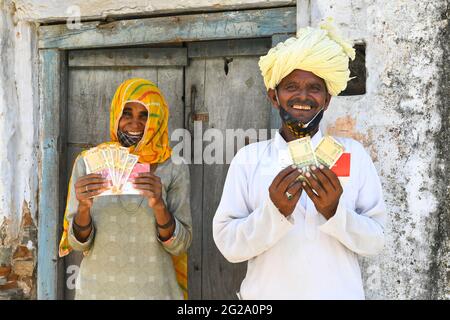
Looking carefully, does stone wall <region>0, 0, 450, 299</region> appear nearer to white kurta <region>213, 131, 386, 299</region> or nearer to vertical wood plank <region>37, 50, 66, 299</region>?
white kurta <region>213, 131, 386, 299</region>

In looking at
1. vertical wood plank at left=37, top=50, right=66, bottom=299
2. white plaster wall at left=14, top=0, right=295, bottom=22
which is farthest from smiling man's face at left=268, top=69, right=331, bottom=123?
vertical wood plank at left=37, top=50, right=66, bottom=299

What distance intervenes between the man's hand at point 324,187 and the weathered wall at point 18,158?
2.77 meters

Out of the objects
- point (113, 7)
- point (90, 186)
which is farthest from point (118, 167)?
point (113, 7)

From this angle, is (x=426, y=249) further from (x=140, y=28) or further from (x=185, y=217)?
(x=140, y=28)

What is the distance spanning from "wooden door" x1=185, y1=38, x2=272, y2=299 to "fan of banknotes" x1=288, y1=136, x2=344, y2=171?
1.65m

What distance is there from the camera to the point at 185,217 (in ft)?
11.3

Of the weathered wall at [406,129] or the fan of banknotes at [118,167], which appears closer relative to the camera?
the fan of banknotes at [118,167]

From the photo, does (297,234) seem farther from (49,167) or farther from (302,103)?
(49,167)

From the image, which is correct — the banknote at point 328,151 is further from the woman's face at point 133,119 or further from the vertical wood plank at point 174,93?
the vertical wood plank at point 174,93

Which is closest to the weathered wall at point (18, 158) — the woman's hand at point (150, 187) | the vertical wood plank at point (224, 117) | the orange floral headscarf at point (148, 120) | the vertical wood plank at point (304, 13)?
the vertical wood plank at point (224, 117)

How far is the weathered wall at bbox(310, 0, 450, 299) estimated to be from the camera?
355 cm

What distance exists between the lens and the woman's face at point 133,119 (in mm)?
3406

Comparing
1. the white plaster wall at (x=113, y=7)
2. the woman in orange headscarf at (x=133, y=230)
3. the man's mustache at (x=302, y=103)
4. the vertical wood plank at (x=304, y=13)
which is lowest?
the woman in orange headscarf at (x=133, y=230)
